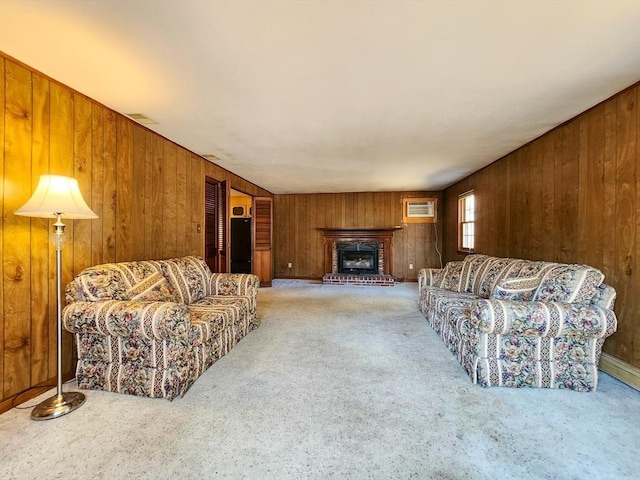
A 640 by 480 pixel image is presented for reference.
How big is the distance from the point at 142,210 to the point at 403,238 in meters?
5.64

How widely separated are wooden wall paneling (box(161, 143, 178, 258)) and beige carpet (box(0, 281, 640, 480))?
1677 mm

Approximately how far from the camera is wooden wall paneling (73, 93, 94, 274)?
92.0 inches

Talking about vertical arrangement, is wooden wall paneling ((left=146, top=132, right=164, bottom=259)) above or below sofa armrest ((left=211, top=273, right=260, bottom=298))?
above

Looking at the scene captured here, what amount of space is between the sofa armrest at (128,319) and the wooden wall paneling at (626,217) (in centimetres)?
336

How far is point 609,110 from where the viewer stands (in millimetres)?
2410

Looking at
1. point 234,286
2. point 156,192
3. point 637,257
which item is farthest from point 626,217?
point 156,192

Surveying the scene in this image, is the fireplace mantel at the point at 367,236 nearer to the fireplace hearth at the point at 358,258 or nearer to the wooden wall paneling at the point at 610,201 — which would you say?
the fireplace hearth at the point at 358,258

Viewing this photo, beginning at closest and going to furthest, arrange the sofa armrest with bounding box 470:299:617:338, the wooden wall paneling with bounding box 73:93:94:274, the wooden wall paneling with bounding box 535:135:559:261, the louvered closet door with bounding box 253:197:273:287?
the sofa armrest with bounding box 470:299:617:338, the wooden wall paneling with bounding box 73:93:94:274, the wooden wall paneling with bounding box 535:135:559:261, the louvered closet door with bounding box 253:197:273:287

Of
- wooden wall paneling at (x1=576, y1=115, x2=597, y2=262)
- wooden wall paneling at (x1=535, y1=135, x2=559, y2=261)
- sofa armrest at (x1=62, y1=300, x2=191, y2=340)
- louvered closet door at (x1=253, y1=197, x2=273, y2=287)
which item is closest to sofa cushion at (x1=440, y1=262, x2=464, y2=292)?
wooden wall paneling at (x1=535, y1=135, x2=559, y2=261)

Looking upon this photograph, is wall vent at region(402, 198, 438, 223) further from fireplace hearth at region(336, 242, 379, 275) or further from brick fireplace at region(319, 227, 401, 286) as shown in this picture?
fireplace hearth at region(336, 242, 379, 275)

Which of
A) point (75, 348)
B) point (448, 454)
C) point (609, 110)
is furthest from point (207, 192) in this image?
point (609, 110)

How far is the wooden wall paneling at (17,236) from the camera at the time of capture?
6.17 ft

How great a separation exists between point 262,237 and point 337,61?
4831mm

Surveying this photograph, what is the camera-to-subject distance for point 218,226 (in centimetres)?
474
